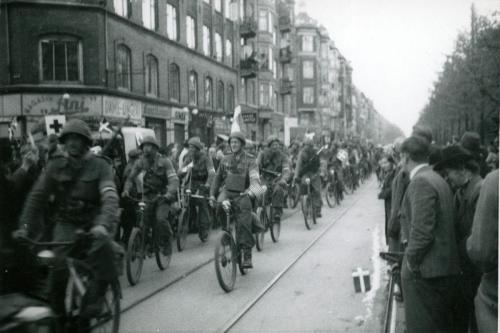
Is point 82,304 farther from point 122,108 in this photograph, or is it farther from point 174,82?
point 174,82

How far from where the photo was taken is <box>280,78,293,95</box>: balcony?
54616mm

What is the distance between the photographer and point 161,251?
29.3 ft

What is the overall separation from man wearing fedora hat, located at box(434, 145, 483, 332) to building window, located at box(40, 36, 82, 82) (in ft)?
64.1

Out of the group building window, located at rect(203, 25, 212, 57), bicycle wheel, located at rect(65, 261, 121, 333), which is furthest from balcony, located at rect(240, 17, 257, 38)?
bicycle wheel, located at rect(65, 261, 121, 333)

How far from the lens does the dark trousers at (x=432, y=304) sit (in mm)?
4391

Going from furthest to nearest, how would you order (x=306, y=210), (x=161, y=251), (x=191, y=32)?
(x=191, y=32) < (x=306, y=210) < (x=161, y=251)

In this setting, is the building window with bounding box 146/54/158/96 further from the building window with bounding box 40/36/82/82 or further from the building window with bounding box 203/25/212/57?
the building window with bounding box 203/25/212/57

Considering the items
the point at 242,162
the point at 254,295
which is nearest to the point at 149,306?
the point at 254,295

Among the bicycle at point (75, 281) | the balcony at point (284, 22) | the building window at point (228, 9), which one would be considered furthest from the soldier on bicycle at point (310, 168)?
the balcony at point (284, 22)

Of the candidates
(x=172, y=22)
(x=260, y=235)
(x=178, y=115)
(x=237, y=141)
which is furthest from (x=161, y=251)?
(x=172, y=22)

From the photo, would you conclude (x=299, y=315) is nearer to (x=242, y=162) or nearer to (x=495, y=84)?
(x=242, y=162)

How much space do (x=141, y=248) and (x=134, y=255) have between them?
185 mm

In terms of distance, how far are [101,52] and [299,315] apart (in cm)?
1799

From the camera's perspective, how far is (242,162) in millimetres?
8570
